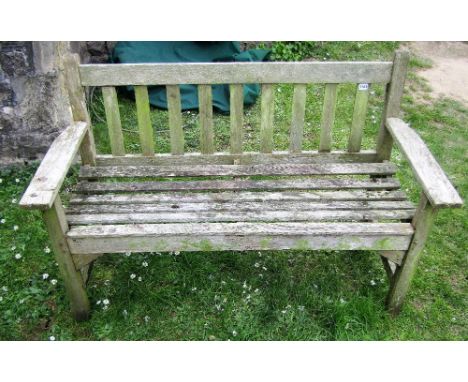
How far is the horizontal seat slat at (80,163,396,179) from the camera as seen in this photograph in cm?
284

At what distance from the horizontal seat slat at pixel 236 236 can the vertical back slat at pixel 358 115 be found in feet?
2.37

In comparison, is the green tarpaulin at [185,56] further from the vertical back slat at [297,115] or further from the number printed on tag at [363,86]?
the number printed on tag at [363,86]

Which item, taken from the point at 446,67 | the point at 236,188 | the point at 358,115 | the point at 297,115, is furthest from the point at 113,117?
the point at 446,67

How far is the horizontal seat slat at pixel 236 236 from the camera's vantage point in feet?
7.70

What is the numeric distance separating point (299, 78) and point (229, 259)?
1250 millimetres

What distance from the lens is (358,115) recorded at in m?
2.86

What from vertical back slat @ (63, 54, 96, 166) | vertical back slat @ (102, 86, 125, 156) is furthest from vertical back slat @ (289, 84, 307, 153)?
vertical back slat @ (63, 54, 96, 166)

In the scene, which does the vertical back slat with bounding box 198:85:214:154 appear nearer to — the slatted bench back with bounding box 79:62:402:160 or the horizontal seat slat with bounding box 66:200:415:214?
the slatted bench back with bounding box 79:62:402:160

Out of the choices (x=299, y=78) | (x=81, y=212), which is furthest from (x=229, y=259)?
(x=299, y=78)

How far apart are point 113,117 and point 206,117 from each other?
55cm

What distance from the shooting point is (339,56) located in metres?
5.96

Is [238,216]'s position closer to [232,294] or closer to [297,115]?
[232,294]

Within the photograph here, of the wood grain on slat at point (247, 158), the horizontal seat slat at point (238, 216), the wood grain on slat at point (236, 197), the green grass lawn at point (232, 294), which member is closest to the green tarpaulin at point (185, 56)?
the green grass lawn at point (232, 294)

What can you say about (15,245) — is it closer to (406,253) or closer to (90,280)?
A: (90,280)
